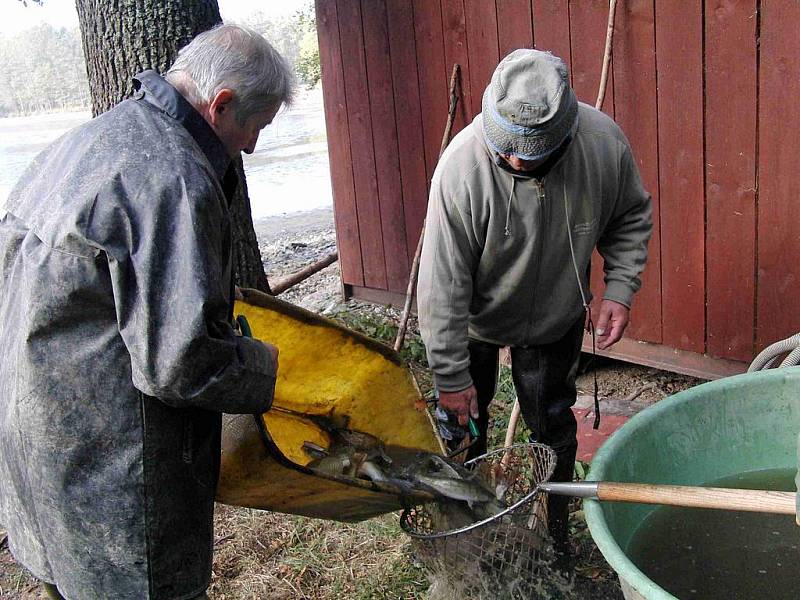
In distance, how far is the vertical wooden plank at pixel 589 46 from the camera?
14.0ft

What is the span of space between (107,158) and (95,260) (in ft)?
0.77

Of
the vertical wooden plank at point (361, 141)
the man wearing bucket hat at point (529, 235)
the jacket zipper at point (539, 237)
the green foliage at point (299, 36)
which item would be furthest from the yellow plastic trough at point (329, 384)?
the green foliage at point (299, 36)

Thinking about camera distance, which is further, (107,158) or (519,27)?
(519,27)

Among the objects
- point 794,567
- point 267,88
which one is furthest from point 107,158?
point 794,567

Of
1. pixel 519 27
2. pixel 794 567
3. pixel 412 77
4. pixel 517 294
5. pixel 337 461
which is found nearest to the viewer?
pixel 794 567

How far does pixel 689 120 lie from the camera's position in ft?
13.3

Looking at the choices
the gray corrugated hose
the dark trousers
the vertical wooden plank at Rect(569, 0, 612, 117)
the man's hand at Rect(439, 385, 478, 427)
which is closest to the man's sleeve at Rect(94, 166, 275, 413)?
the man's hand at Rect(439, 385, 478, 427)

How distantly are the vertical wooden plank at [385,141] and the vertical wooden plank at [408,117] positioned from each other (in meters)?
0.05

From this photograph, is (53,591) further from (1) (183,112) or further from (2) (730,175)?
(2) (730,175)

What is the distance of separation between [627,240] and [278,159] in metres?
13.9

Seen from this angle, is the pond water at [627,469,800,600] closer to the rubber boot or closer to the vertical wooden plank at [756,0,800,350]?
the rubber boot

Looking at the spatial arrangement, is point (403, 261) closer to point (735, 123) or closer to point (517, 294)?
point (735, 123)

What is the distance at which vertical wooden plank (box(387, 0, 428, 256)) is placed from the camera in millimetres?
5430

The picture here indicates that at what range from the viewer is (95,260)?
72.6 inches
